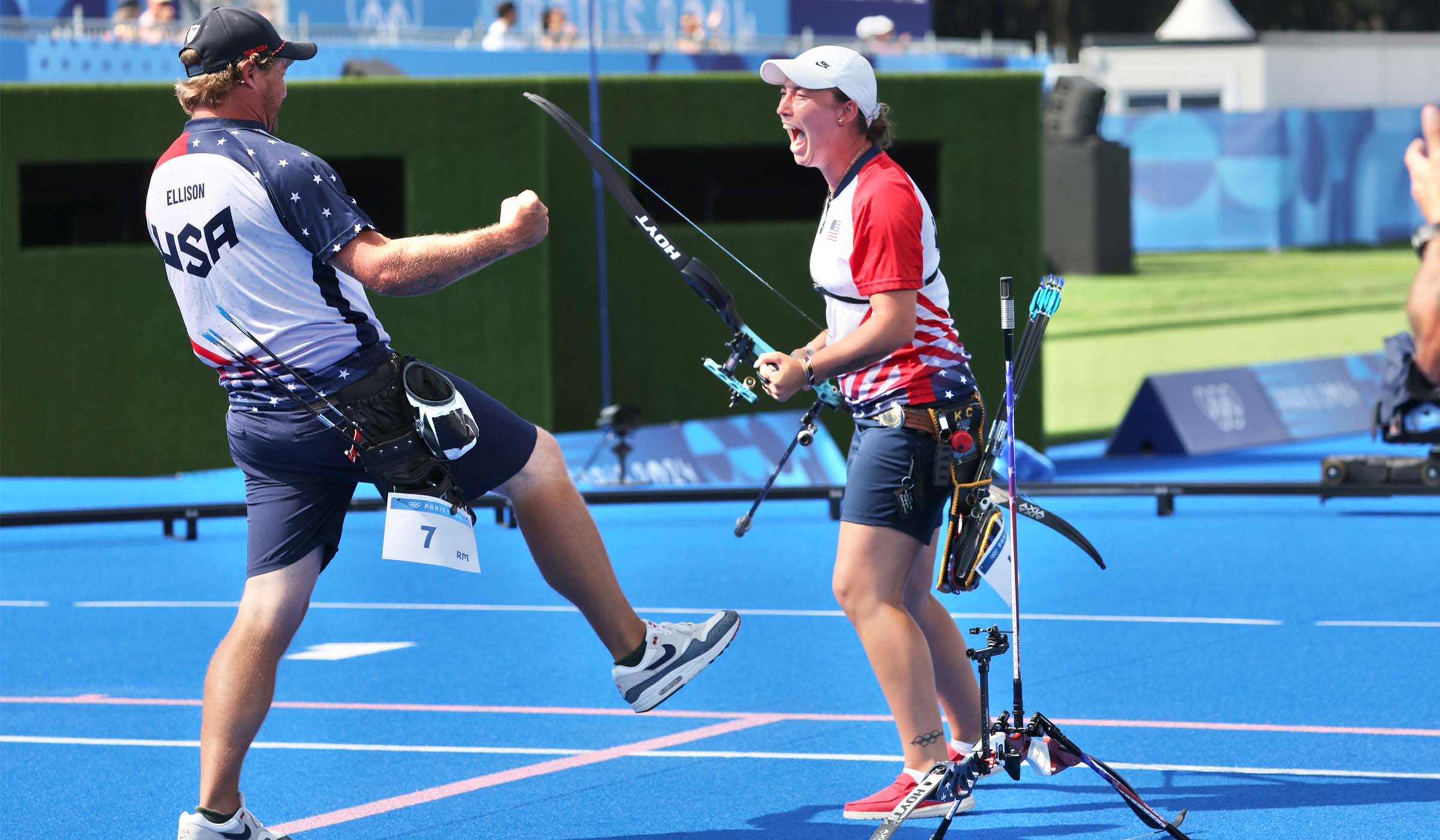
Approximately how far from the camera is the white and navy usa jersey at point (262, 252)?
4.45 meters

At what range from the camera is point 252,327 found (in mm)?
4602

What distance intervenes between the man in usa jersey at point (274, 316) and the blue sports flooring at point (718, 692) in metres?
0.78

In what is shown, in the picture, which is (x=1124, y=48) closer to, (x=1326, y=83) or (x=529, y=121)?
(x=1326, y=83)

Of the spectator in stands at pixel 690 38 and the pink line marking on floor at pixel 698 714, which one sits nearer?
the pink line marking on floor at pixel 698 714

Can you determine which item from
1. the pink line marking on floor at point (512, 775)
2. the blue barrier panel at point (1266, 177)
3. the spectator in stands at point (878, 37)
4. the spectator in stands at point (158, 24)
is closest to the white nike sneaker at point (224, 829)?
the pink line marking on floor at point (512, 775)

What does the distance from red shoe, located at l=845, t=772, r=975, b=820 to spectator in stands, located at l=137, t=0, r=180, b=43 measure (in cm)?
1534

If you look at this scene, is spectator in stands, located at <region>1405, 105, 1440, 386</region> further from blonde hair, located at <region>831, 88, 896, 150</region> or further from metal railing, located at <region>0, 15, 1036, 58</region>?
metal railing, located at <region>0, 15, 1036, 58</region>

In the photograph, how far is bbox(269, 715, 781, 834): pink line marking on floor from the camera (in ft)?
17.5

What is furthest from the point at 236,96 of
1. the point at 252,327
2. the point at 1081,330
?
the point at 1081,330

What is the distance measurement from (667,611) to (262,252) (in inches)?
177

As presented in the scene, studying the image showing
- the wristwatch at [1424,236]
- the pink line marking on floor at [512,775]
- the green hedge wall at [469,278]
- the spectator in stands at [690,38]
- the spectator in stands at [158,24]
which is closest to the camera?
the wristwatch at [1424,236]

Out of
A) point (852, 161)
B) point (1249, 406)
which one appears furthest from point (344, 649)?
point (1249, 406)

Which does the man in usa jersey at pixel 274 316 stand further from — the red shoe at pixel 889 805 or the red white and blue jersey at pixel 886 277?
the red shoe at pixel 889 805

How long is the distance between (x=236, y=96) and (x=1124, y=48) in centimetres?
4035
